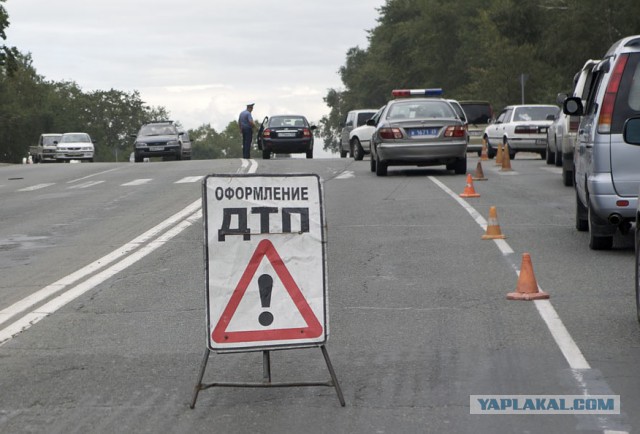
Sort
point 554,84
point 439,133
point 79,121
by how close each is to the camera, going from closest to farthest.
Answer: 1. point 439,133
2. point 554,84
3. point 79,121

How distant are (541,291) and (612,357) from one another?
2.50 m

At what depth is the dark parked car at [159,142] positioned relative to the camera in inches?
1816

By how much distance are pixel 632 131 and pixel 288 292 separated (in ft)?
14.6

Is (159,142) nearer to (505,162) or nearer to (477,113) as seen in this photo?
(477,113)

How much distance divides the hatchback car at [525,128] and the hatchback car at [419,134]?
8559 mm

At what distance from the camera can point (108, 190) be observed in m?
25.8

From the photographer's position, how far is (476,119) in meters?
42.0

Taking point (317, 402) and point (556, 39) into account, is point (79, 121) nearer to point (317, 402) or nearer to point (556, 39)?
point (556, 39)

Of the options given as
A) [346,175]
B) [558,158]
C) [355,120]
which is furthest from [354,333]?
[355,120]

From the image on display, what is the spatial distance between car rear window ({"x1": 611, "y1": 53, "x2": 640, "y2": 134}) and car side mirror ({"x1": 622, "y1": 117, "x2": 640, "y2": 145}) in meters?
1.95

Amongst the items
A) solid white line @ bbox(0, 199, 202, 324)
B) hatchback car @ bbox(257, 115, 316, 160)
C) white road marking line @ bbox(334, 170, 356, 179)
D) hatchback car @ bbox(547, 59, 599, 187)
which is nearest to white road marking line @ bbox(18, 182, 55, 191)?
white road marking line @ bbox(334, 170, 356, 179)

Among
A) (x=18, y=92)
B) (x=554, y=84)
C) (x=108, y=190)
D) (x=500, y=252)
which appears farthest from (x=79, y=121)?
(x=500, y=252)

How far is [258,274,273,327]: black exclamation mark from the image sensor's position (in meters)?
6.69

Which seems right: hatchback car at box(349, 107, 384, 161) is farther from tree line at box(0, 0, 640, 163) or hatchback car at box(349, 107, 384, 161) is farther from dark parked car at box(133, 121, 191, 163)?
tree line at box(0, 0, 640, 163)
